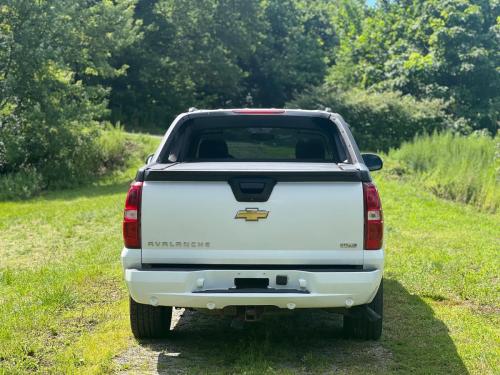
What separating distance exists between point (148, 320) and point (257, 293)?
1.22 m

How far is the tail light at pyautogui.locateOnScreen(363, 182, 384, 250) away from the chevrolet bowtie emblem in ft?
2.25

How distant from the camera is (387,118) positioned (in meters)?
27.8

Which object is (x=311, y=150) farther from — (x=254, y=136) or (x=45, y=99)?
(x=45, y=99)

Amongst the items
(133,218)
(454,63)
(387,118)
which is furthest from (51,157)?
(454,63)

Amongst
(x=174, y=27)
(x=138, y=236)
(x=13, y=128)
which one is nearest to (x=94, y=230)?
(x=138, y=236)

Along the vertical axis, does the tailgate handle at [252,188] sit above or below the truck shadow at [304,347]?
above

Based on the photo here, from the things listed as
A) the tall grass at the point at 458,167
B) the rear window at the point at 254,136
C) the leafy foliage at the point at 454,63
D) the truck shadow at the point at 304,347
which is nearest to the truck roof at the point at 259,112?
the rear window at the point at 254,136

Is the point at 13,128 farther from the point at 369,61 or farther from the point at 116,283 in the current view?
the point at 369,61

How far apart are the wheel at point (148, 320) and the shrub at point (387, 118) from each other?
22.3m

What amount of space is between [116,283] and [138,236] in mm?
3154

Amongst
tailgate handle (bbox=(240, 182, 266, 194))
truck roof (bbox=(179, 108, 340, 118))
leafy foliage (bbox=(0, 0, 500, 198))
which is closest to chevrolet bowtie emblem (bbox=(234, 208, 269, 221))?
tailgate handle (bbox=(240, 182, 266, 194))

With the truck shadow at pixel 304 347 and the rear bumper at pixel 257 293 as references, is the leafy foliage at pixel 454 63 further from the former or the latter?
the rear bumper at pixel 257 293

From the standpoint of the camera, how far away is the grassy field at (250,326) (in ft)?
16.6

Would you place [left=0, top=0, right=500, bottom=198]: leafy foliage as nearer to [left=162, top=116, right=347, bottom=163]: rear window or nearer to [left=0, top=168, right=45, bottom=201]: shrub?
[left=0, top=168, right=45, bottom=201]: shrub
